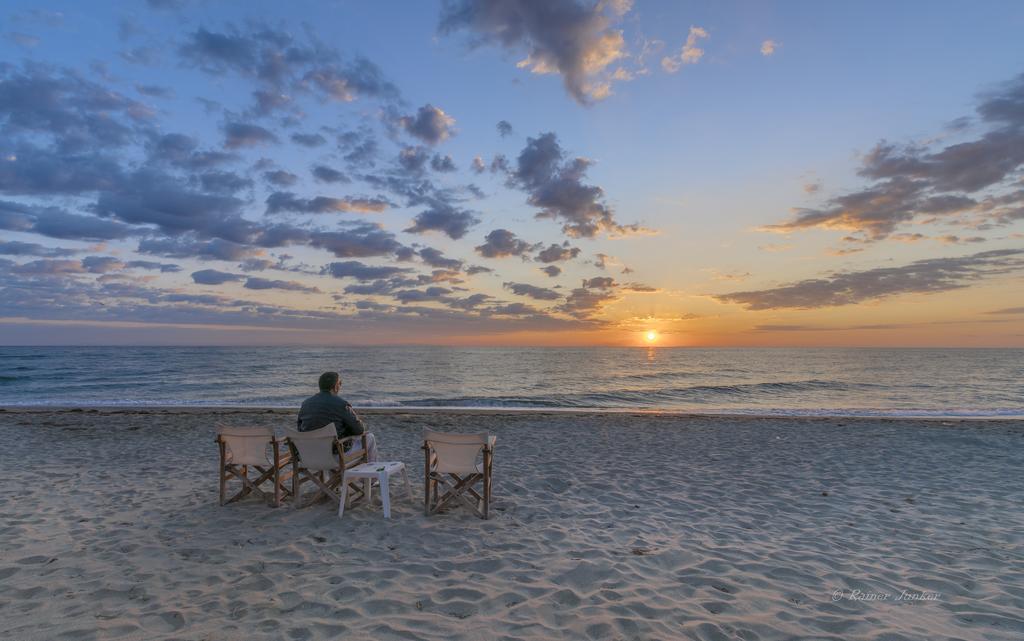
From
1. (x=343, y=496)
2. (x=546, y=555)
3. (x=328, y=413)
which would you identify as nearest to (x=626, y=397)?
(x=328, y=413)

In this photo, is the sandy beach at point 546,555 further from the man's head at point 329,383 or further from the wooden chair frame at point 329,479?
the man's head at point 329,383

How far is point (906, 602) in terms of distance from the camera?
13.3 feet

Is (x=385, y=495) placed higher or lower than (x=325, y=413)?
lower

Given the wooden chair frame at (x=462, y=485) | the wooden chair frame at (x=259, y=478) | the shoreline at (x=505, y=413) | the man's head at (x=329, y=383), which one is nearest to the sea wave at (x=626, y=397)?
the shoreline at (x=505, y=413)

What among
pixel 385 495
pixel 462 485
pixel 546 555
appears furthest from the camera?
pixel 462 485

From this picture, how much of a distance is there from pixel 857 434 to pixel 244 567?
13.6 m

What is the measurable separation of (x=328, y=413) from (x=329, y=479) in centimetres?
86

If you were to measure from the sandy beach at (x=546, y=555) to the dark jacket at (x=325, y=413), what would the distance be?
3.39 ft

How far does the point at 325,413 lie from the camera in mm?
6285

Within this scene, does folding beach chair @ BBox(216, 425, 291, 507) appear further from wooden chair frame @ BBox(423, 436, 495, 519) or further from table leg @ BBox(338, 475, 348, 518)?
wooden chair frame @ BBox(423, 436, 495, 519)

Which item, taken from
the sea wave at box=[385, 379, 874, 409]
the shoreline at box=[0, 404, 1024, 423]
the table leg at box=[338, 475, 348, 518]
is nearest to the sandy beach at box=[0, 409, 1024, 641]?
the table leg at box=[338, 475, 348, 518]

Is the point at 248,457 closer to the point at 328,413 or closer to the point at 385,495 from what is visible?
the point at 328,413

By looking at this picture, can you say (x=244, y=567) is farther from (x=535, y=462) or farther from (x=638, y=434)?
(x=638, y=434)

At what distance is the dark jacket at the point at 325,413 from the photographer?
20.6 ft
